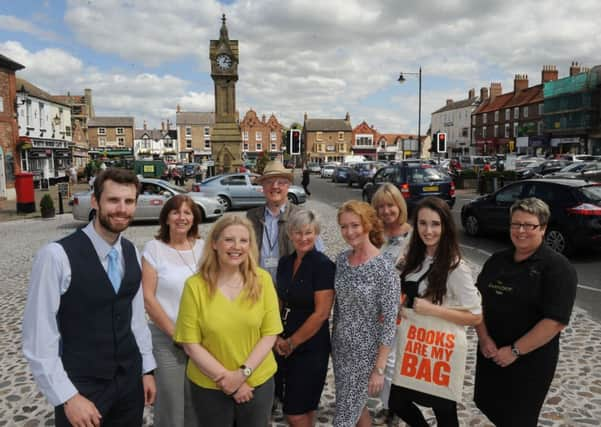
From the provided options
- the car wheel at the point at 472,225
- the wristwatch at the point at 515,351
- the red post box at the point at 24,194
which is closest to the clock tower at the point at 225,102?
the red post box at the point at 24,194

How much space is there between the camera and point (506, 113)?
60.7 metres

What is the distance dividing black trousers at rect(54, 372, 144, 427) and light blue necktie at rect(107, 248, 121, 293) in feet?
1.52

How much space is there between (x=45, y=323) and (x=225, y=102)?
2845 centimetres

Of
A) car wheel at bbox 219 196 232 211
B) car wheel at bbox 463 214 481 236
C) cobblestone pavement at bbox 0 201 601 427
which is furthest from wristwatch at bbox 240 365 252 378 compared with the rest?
car wheel at bbox 219 196 232 211

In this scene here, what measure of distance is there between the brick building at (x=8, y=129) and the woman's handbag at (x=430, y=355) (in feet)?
79.9

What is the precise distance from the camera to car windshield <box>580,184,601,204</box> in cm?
838

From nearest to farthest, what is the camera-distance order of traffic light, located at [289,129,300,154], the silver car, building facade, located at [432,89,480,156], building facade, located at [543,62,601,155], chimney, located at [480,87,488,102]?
traffic light, located at [289,129,300,154] < the silver car < building facade, located at [543,62,601,155] < chimney, located at [480,87,488,102] < building facade, located at [432,89,480,156]

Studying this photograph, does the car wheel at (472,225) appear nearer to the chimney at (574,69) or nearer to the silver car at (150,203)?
the silver car at (150,203)

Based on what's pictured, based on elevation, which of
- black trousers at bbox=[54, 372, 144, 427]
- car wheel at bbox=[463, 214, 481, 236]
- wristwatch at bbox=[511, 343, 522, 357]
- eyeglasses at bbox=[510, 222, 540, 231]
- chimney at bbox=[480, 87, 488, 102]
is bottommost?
car wheel at bbox=[463, 214, 481, 236]

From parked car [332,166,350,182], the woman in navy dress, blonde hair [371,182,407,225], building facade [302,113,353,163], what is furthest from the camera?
building facade [302,113,353,163]

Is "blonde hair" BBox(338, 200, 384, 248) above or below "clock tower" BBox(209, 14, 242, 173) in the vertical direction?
below

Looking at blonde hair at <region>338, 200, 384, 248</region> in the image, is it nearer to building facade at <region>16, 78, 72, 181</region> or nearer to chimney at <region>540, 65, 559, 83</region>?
building facade at <region>16, 78, 72, 181</region>

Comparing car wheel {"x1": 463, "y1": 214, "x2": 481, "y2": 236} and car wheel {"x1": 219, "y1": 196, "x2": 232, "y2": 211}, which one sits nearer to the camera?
car wheel {"x1": 463, "y1": 214, "x2": 481, "y2": 236}

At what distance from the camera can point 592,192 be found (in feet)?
28.0
